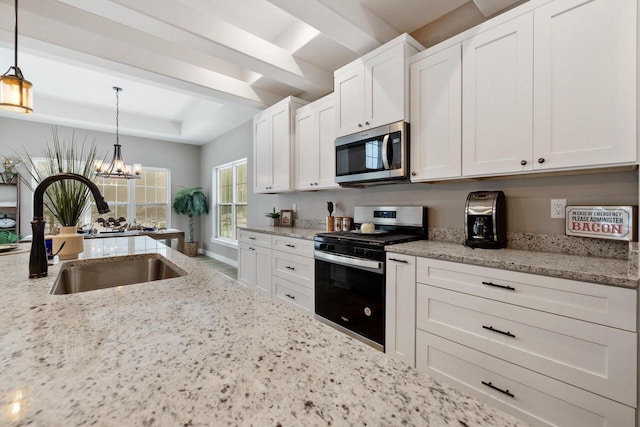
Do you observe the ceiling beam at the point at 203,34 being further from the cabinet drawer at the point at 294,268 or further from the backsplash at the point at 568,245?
the backsplash at the point at 568,245

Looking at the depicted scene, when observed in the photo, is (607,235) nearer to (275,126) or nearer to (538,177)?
(538,177)

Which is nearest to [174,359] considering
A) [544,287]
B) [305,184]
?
[544,287]

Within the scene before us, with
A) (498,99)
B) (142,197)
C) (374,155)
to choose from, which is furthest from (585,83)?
(142,197)

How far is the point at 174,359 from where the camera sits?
55 centimetres

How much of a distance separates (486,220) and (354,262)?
96cm

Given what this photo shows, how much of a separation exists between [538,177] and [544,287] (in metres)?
0.87

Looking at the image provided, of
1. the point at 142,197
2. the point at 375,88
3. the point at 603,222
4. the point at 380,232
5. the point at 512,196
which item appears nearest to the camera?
the point at 603,222

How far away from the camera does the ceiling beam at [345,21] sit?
78.7 inches

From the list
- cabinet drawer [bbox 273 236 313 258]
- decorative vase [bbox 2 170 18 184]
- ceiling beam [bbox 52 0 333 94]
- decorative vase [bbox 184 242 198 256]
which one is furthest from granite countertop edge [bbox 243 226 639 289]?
decorative vase [bbox 2 170 18 184]

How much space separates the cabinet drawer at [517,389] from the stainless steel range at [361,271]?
40 cm

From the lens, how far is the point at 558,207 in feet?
5.96

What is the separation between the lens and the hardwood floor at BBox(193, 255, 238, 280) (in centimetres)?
512

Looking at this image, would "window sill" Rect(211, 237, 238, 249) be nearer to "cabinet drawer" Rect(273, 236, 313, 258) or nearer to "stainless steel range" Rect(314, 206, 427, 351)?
"cabinet drawer" Rect(273, 236, 313, 258)

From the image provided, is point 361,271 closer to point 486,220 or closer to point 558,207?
point 486,220
